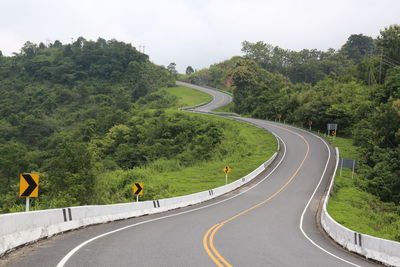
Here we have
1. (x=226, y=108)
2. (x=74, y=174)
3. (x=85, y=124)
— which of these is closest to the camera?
(x=74, y=174)

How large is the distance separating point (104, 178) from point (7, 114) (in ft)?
181

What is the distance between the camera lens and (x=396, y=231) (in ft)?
69.7

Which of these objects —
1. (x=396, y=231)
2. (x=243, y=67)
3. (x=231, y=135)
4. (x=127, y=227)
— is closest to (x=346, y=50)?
(x=243, y=67)

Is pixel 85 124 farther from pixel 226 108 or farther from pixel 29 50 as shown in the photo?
pixel 29 50

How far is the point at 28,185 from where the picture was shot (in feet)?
39.7

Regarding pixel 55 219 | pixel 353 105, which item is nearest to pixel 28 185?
pixel 55 219

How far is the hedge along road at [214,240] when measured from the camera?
9133 millimetres

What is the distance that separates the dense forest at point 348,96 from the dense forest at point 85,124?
17.3 metres

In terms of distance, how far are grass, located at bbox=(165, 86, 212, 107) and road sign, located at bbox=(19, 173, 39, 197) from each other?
3030 inches

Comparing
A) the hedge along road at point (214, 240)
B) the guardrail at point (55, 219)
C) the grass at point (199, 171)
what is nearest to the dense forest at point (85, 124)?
the grass at point (199, 171)

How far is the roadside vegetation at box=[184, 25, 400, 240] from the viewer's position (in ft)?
95.6

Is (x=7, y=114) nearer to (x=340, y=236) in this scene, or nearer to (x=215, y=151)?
(x=215, y=151)

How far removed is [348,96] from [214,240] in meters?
55.2

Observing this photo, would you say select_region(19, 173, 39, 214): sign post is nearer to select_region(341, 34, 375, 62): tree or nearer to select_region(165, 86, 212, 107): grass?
select_region(165, 86, 212, 107): grass
